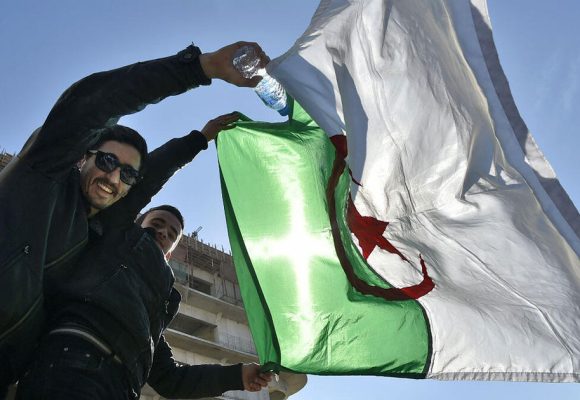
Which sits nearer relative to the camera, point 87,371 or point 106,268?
point 87,371

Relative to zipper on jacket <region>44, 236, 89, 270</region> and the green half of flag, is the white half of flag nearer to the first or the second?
the green half of flag

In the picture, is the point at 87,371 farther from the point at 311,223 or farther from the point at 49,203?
the point at 311,223

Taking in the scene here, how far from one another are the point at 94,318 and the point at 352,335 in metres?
1.62

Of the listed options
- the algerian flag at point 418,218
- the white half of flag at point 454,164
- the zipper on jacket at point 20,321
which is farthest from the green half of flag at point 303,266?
the zipper on jacket at point 20,321

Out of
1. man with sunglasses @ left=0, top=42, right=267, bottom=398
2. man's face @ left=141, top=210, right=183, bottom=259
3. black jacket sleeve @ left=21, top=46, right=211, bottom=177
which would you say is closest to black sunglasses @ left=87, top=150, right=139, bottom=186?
man with sunglasses @ left=0, top=42, right=267, bottom=398

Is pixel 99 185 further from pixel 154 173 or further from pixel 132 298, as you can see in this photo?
pixel 154 173

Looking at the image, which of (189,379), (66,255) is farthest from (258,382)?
(66,255)

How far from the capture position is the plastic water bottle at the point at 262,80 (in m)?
2.66

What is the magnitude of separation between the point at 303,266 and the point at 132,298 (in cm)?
146

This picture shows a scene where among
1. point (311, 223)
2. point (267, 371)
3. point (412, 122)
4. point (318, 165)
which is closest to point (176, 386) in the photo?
point (267, 371)

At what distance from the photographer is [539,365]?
10.2 ft

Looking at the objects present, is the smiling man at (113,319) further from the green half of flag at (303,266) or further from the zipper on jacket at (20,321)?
the green half of flag at (303,266)

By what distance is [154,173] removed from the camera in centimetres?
314

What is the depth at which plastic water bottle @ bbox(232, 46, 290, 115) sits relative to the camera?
2664mm
